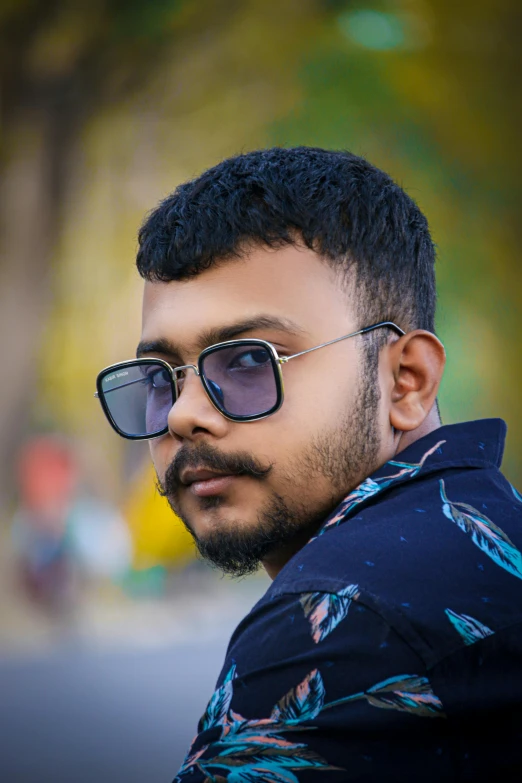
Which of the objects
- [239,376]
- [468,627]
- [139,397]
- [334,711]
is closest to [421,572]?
[468,627]

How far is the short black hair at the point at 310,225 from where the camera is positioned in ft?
4.79

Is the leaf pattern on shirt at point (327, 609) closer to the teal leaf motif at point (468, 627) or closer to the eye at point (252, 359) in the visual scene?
the teal leaf motif at point (468, 627)

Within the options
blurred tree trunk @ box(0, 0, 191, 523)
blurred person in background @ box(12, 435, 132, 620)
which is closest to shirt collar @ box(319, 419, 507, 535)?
blurred person in background @ box(12, 435, 132, 620)

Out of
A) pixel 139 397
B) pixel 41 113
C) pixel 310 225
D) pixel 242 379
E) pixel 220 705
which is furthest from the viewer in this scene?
pixel 41 113

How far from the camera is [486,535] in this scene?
108 cm

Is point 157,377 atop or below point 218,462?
atop

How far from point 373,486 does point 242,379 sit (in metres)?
0.29

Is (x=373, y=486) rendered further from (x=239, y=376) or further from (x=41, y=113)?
(x=41, y=113)

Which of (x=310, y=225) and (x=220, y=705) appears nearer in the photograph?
(x=220, y=705)

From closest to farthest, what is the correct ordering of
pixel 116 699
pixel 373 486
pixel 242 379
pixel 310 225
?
pixel 373 486 < pixel 242 379 < pixel 310 225 < pixel 116 699

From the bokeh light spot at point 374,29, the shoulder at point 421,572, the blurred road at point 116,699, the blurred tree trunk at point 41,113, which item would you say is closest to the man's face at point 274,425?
the shoulder at point 421,572

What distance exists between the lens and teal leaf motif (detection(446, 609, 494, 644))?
0.92 metres

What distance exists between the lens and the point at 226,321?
1398 millimetres

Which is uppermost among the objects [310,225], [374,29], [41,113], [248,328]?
[374,29]
